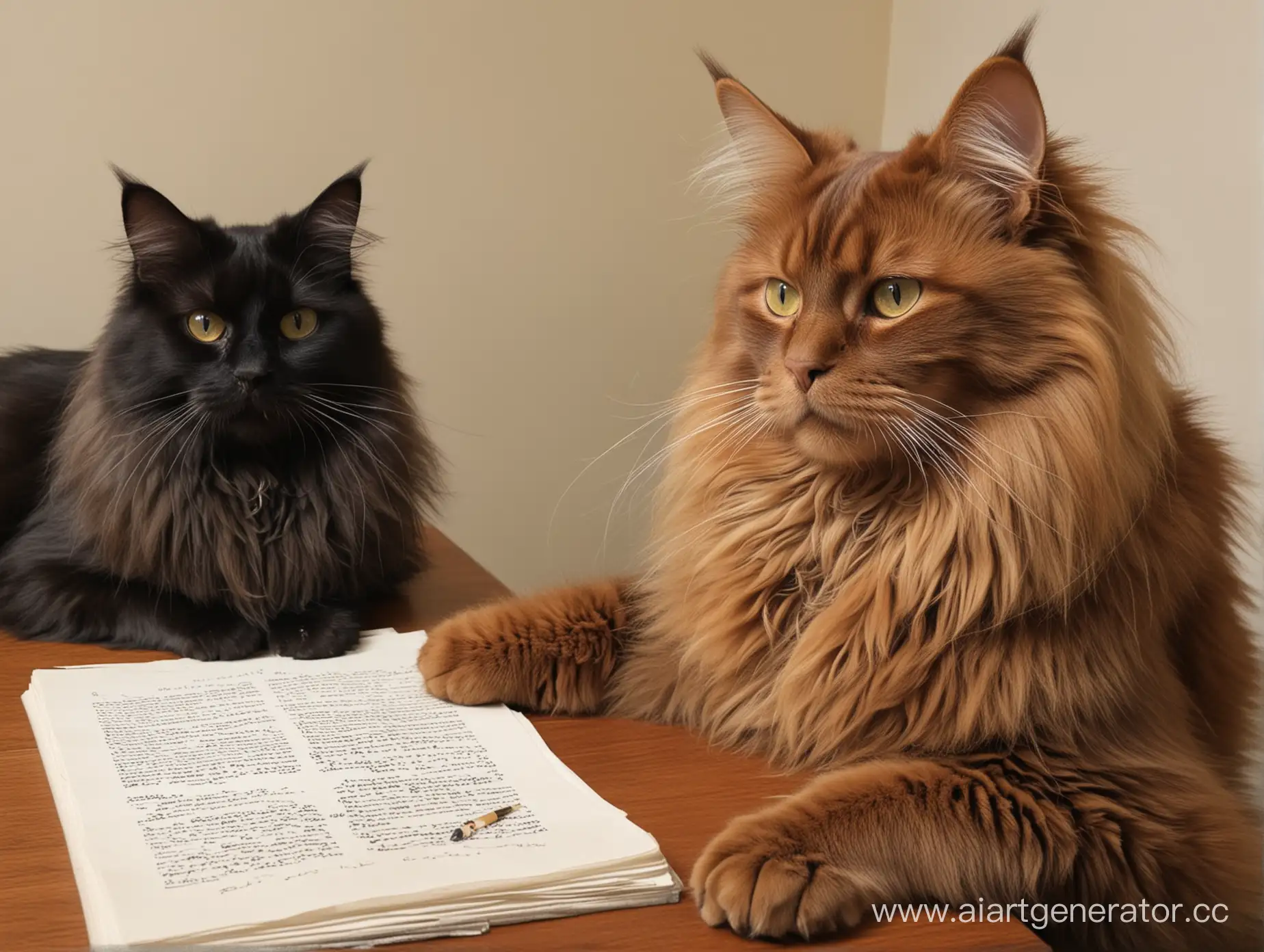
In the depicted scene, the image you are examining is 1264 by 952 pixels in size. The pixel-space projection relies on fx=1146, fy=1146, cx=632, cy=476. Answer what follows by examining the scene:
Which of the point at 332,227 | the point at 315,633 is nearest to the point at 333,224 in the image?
the point at 332,227

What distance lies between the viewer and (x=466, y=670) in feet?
4.37

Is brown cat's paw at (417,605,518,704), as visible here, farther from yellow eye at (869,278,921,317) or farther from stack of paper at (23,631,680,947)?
yellow eye at (869,278,921,317)

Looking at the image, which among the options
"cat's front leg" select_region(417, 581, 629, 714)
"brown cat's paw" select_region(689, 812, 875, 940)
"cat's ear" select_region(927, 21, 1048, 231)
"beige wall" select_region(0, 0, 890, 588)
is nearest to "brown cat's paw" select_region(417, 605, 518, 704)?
"cat's front leg" select_region(417, 581, 629, 714)

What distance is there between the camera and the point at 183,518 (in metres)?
1.52

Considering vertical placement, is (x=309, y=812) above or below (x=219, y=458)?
below

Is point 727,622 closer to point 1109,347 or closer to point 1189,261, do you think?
point 1109,347

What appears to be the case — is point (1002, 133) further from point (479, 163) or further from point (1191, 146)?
point (479, 163)

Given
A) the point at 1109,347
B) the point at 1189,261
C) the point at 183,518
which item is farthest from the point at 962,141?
the point at 183,518

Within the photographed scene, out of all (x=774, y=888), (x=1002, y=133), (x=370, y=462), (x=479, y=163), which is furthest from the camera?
(x=479, y=163)

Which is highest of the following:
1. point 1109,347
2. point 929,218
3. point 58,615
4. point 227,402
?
point 929,218

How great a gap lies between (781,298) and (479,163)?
4.87ft

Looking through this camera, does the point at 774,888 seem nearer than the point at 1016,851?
Yes

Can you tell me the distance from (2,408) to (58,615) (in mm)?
404

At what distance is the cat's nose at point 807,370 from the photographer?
1157mm
